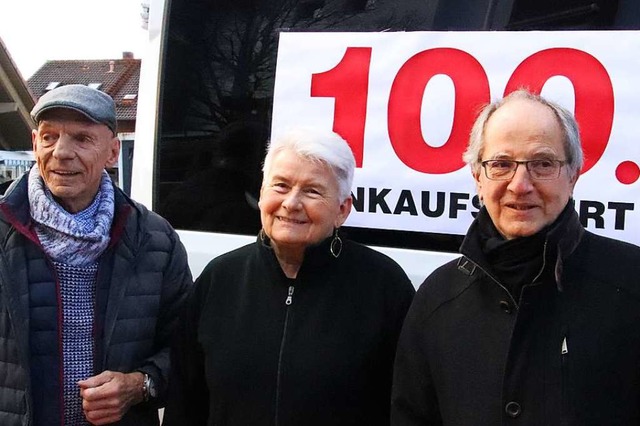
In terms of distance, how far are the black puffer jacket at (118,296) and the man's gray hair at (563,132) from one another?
896mm

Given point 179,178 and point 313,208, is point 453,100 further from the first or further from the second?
point 179,178

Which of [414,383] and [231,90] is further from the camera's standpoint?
[231,90]

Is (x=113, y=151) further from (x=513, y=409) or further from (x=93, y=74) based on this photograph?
(x=93, y=74)

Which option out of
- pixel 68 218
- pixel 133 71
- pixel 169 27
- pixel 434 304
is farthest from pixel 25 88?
pixel 133 71

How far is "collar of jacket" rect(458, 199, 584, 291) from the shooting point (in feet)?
4.42

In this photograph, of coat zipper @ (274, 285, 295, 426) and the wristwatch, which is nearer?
coat zipper @ (274, 285, 295, 426)

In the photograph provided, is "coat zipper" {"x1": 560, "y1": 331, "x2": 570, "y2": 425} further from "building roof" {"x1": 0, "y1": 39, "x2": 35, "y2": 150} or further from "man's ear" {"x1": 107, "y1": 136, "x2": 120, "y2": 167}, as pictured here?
"building roof" {"x1": 0, "y1": 39, "x2": 35, "y2": 150}

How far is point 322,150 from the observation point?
1.67 meters

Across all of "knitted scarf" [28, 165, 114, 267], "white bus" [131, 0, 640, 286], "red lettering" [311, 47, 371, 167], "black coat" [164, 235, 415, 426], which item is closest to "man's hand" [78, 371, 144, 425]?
"black coat" [164, 235, 415, 426]

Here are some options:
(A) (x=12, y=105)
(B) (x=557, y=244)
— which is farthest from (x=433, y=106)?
(A) (x=12, y=105)

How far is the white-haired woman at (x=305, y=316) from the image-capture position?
165 cm

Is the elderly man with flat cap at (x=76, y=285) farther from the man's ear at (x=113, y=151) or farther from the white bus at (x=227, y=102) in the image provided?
the white bus at (x=227, y=102)

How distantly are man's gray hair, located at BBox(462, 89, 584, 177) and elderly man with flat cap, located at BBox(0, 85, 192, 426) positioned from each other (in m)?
0.90

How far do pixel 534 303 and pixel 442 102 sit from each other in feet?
2.64
